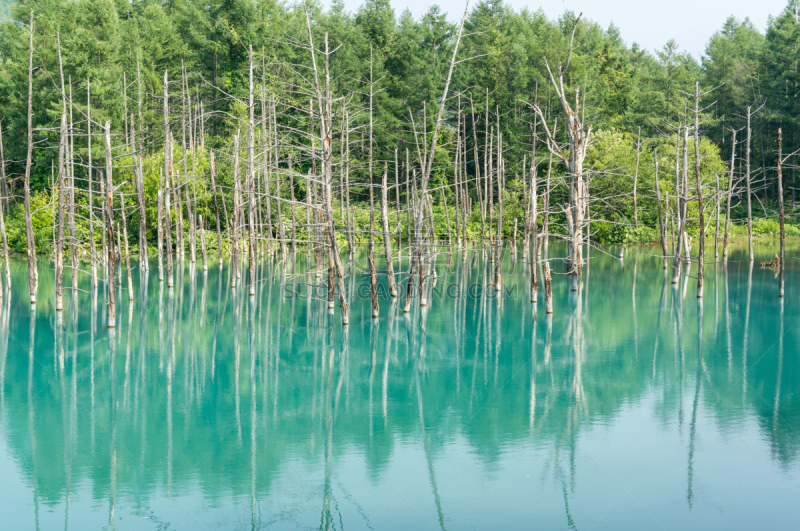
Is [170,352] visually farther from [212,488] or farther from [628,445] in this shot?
[628,445]

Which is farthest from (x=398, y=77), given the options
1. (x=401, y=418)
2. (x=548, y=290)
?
(x=401, y=418)

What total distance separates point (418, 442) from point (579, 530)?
3.13 m

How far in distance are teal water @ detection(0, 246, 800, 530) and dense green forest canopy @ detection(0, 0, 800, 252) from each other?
21.6 m

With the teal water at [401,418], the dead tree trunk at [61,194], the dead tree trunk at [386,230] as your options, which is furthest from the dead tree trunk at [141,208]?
the dead tree trunk at [386,230]

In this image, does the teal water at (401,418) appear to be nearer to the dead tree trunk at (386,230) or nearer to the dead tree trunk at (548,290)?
the dead tree trunk at (548,290)

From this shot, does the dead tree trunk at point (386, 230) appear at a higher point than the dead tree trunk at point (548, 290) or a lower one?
higher

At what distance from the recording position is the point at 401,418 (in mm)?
11586

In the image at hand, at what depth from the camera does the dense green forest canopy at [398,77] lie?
39750 millimetres

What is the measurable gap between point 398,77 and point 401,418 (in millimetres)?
41574

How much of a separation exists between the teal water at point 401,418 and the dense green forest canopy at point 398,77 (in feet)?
70.9

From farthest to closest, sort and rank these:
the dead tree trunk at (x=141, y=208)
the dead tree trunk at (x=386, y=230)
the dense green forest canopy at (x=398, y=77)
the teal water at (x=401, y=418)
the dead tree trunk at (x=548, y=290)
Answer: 1. the dense green forest canopy at (x=398, y=77)
2. the dead tree trunk at (x=141, y=208)
3. the dead tree trunk at (x=548, y=290)
4. the dead tree trunk at (x=386, y=230)
5. the teal water at (x=401, y=418)

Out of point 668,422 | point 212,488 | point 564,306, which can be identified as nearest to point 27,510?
point 212,488

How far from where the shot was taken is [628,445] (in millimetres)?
10281

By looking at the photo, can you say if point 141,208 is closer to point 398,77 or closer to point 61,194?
point 61,194
